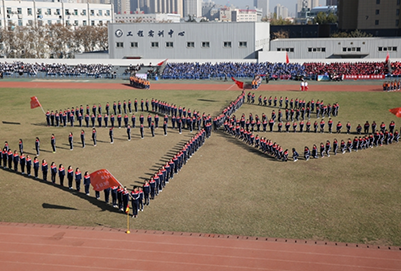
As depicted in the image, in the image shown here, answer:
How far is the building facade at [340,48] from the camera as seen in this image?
190 ft

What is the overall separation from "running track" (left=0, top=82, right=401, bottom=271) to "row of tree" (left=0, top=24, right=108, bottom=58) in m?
75.5

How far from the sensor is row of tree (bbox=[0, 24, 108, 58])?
82.1 meters

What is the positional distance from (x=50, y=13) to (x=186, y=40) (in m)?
47.6

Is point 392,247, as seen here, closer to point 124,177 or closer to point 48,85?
point 124,177

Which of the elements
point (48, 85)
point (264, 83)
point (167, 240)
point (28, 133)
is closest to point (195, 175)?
point (167, 240)

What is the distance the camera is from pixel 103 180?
16.1 m

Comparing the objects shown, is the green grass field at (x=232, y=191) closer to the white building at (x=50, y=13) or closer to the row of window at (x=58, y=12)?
the white building at (x=50, y=13)

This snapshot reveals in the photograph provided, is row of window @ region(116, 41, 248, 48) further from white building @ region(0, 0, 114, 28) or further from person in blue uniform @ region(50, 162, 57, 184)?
person in blue uniform @ region(50, 162, 57, 184)

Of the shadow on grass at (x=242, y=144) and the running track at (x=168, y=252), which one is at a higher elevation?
the shadow on grass at (x=242, y=144)

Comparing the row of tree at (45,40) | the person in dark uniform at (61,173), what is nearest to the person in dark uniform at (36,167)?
the person in dark uniform at (61,173)

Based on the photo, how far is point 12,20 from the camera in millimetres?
88750

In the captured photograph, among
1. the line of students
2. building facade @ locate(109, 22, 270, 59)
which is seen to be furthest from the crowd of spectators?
the line of students

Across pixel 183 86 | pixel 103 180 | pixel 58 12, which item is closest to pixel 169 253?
pixel 103 180

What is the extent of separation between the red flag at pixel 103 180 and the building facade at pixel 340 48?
49.7m
